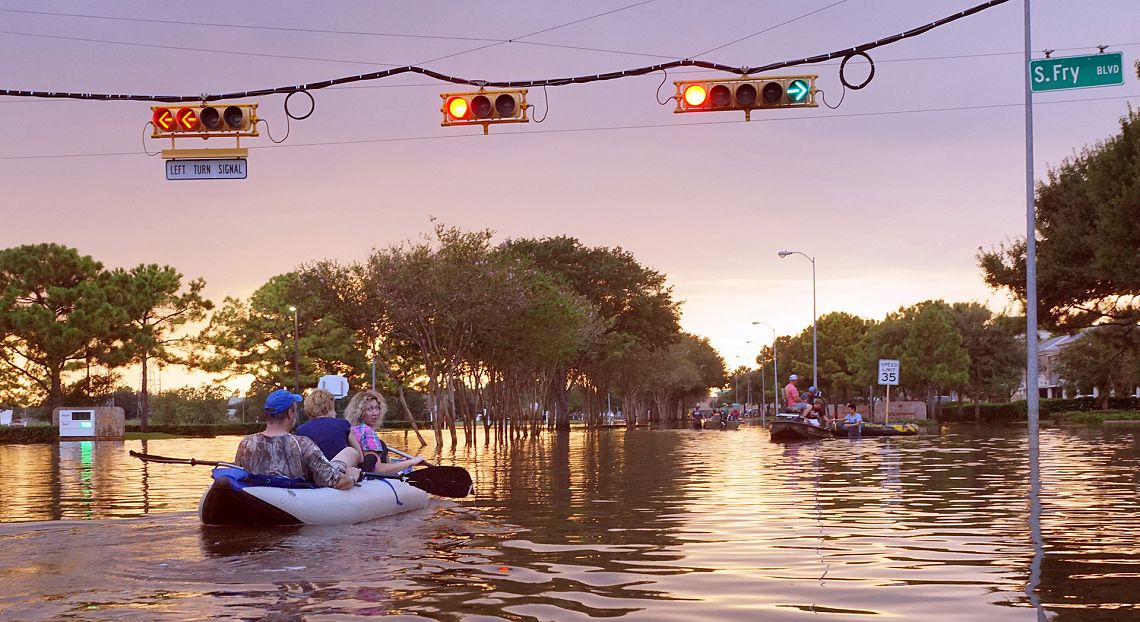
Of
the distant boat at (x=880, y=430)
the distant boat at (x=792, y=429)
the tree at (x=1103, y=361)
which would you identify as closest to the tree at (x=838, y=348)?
the tree at (x=1103, y=361)

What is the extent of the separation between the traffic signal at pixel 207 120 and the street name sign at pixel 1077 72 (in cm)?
1228

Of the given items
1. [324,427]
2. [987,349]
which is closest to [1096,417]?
[987,349]

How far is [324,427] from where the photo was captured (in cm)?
1534

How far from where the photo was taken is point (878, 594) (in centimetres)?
865

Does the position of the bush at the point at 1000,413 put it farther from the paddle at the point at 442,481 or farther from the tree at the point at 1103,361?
the paddle at the point at 442,481

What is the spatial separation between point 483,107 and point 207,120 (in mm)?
4458

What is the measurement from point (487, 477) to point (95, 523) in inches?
412

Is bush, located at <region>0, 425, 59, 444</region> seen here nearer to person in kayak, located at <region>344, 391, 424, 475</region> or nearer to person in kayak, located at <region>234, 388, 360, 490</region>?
person in kayak, located at <region>344, 391, 424, 475</region>

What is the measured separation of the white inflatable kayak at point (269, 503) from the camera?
13.3 meters

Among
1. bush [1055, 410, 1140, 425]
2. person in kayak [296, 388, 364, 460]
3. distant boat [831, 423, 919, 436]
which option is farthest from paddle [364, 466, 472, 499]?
bush [1055, 410, 1140, 425]

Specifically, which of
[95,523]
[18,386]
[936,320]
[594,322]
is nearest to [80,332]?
[18,386]

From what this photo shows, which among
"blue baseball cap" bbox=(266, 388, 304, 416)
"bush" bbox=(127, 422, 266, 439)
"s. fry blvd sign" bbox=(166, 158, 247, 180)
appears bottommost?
"bush" bbox=(127, 422, 266, 439)

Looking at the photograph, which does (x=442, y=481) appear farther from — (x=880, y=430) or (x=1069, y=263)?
(x=1069, y=263)

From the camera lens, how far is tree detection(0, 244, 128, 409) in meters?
74.4
